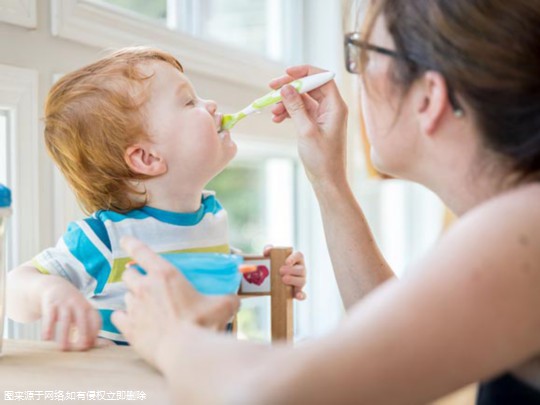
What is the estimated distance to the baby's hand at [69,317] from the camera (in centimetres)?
88

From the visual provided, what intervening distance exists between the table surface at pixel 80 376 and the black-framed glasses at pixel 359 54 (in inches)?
17.6

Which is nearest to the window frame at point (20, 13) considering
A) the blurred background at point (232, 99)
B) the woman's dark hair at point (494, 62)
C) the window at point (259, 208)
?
the blurred background at point (232, 99)

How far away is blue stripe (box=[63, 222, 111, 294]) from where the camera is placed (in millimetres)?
1104

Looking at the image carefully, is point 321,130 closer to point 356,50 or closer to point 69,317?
→ point 356,50

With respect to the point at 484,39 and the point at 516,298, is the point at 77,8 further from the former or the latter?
the point at 516,298

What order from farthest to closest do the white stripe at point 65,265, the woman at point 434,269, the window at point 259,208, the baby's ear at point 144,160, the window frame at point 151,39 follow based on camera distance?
the window at point 259,208 < the window frame at point 151,39 < the baby's ear at point 144,160 < the white stripe at point 65,265 < the woman at point 434,269

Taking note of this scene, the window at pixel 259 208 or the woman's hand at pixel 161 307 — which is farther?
the window at pixel 259 208

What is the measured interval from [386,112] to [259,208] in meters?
1.81

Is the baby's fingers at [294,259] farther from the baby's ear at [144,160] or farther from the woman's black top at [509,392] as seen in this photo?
the woman's black top at [509,392]

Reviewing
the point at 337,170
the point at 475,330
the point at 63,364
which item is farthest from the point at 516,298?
the point at 337,170

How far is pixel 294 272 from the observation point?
115cm

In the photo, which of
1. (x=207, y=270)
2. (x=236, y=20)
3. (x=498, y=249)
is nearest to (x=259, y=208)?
(x=236, y=20)

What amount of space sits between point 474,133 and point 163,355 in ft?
1.38

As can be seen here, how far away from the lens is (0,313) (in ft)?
2.97
